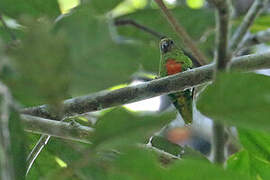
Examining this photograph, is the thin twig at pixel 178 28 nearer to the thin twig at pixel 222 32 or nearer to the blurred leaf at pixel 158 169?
the thin twig at pixel 222 32

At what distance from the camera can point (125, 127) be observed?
0.60 meters

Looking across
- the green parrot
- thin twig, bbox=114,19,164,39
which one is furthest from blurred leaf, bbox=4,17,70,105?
thin twig, bbox=114,19,164,39

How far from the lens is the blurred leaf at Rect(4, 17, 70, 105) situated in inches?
18.8

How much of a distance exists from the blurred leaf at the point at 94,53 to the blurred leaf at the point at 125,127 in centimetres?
5

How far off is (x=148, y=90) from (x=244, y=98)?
0.46 meters

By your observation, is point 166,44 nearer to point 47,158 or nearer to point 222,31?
point 47,158

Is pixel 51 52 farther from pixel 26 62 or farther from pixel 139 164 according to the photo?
pixel 139 164

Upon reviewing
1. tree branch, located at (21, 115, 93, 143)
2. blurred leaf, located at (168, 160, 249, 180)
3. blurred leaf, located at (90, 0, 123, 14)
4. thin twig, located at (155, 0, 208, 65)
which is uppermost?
blurred leaf, located at (90, 0, 123, 14)

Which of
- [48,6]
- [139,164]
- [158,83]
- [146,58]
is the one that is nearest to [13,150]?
[139,164]

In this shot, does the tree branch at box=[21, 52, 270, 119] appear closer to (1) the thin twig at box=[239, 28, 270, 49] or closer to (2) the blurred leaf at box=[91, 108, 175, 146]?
(2) the blurred leaf at box=[91, 108, 175, 146]

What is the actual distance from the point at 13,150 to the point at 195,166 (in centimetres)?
29

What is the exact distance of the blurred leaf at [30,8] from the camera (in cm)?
146

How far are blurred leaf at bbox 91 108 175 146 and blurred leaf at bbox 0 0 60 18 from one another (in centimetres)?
91

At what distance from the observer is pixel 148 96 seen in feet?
3.59
